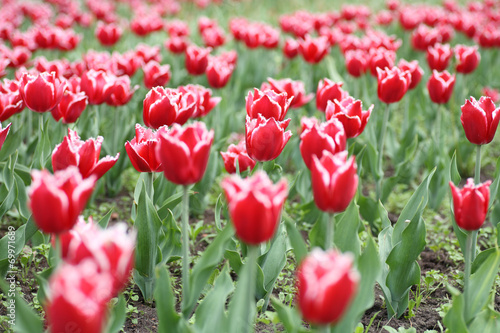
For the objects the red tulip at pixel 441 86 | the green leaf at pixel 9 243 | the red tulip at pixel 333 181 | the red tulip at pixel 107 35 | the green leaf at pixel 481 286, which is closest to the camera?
the red tulip at pixel 333 181

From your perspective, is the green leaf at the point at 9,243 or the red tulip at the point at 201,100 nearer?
the green leaf at the point at 9,243

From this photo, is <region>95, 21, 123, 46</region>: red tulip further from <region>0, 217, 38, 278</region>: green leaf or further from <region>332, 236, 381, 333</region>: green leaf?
<region>332, 236, 381, 333</region>: green leaf

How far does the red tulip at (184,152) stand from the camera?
61.9 inches

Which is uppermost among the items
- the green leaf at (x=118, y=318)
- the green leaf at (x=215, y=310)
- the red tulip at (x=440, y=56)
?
the green leaf at (x=215, y=310)

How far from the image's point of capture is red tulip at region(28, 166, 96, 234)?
135 cm

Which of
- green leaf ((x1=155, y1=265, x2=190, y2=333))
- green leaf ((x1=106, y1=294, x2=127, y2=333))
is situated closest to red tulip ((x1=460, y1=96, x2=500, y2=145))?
green leaf ((x1=155, y1=265, x2=190, y2=333))

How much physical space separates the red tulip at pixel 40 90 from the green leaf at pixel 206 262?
1.31 metres

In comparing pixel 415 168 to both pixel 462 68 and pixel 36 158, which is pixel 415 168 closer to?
pixel 462 68

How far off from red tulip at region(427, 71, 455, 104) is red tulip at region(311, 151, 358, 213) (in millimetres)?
1910

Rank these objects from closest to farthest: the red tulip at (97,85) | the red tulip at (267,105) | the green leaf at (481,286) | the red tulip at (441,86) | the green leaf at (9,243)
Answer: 1. the green leaf at (481,286)
2. the green leaf at (9,243)
3. the red tulip at (267,105)
4. the red tulip at (97,85)
5. the red tulip at (441,86)

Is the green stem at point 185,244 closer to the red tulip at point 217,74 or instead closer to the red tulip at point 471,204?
the red tulip at point 471,204

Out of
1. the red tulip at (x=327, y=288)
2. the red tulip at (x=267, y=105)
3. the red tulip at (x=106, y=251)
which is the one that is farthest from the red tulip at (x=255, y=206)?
the red tulip at (x=267, y=105)

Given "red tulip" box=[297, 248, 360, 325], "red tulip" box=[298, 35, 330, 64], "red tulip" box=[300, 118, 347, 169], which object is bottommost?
"red tulip" box=[298, 35, 330, 64]

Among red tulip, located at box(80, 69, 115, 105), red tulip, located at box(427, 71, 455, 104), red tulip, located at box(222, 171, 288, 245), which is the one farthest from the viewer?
red tulip, located at box(427, 71, 455, 104)
